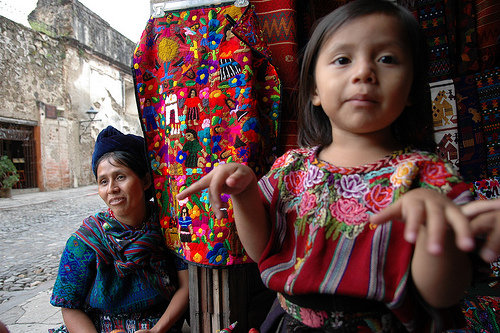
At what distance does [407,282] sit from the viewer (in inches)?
28.6

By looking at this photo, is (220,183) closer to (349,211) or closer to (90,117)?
(349,211)

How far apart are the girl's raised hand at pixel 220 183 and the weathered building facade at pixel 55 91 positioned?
37.0 feet

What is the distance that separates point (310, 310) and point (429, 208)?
1.47 feet

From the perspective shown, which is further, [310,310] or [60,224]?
[60,224]

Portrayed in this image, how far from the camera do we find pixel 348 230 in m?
0.80

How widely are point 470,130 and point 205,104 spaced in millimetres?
1490

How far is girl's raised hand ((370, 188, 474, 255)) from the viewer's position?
1.60ft

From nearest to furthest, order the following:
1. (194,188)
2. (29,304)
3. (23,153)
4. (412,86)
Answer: (194,188) < (412,86) < (29,304) < (23,153)

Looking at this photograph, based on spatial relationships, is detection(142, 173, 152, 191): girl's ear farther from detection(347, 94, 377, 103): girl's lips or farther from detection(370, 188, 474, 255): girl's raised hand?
detection(370, 188, 474, 255): girl's raised hand

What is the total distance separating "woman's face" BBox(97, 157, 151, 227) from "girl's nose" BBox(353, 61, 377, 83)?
1.17 meters

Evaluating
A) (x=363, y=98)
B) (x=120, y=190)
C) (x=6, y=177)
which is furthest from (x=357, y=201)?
(x=6, y=177)

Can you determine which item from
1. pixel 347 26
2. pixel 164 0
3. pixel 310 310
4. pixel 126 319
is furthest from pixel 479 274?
pixel 164 0

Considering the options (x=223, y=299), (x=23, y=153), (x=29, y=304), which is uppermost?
(x=23, y=153)

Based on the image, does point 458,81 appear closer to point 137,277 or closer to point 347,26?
point 347,26
